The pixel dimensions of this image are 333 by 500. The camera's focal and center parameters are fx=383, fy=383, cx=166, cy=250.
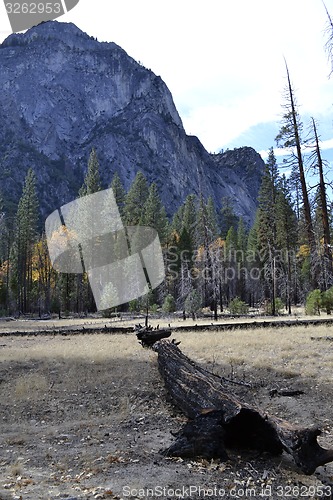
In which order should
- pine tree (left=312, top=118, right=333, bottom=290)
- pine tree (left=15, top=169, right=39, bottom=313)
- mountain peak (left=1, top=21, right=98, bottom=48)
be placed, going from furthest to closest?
mountain peak (left=1, top=21, right=98, bottom=48) < pine tree (left=15, top=169, right=39, bottom=313) < pine tree (left=312, top=118, right=333, bottom=290)

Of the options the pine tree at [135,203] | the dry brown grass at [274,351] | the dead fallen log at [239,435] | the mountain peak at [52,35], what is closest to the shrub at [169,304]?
the dry brown grass at [274,351]

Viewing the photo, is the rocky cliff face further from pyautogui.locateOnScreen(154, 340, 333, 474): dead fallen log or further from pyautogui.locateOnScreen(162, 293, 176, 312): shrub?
pyautogui.locateOnScreen(154, 340, 333, 474): dead fallen log

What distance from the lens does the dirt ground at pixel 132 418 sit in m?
4.54

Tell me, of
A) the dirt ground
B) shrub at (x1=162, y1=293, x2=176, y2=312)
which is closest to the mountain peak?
shrub at (x1=162, y1=293, x2=176, y2=312)

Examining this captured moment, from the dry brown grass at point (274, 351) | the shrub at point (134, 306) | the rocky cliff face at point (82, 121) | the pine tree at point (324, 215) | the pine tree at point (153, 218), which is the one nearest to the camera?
the dry brown grass at point (274, 351)

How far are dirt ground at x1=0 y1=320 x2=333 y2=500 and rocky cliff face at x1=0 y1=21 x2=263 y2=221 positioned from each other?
119 meters

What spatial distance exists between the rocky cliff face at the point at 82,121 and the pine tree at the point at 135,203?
73.0 metres

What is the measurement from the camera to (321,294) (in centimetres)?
2256

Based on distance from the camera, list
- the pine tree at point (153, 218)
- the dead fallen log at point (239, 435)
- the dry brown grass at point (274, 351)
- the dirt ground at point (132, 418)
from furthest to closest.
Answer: the pine tree at point (153, 218), the dry brown grass at point (274, 351), the dead fallen log at point (239, 435), the dirt ground at point (132, 418)

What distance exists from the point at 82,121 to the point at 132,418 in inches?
5938

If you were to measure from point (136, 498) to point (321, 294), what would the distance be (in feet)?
67.9

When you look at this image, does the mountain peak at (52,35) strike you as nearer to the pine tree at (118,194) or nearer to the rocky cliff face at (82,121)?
the rocky cliff face at (82,121)

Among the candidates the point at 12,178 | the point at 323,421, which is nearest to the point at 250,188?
the point at 12,178

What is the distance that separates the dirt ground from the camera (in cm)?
454
